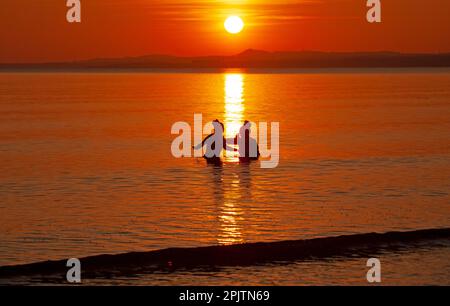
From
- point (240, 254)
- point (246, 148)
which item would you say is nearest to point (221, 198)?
point (246, 148)

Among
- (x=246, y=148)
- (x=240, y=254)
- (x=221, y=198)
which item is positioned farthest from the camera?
(x=246, y=148)

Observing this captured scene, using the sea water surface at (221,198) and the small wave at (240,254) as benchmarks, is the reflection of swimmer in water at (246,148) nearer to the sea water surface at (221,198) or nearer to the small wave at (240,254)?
the sea water surface at (221,198)

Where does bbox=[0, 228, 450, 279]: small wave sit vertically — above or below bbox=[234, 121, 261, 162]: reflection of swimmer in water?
below

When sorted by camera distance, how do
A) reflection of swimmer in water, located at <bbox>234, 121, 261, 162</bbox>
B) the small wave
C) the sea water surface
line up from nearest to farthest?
the small wave → the sea water surface → reflection of swimmer in water, located at <bbox>234, 121, 261, 162</bbox>

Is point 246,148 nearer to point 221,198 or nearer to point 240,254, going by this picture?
point 221,198

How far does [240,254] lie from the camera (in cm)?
2302

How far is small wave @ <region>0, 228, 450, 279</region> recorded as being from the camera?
2142cm

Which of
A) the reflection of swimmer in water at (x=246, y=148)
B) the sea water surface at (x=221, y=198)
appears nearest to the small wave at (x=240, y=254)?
the sea water surface at (x=221, y=198)

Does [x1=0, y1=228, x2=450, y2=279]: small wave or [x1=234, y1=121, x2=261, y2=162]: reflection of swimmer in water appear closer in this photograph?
[x1=0, y1=228, x2=450, y2=279]: small wave

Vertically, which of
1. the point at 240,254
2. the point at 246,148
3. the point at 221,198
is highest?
the point at 246,148

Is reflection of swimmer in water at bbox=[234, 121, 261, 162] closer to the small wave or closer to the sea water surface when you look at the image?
the sea water surface

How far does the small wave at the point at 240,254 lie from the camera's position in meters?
21.4

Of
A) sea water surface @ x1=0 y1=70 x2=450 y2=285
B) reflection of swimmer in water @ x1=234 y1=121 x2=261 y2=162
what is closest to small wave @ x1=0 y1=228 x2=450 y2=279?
sea water surface @ x1=0 y1=70 x2=450 y2=285

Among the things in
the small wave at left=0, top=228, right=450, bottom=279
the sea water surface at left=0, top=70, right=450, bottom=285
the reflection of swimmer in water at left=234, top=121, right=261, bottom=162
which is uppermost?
the reflection of swimmer in water at left=234, top=121, right=261, bottom=162
